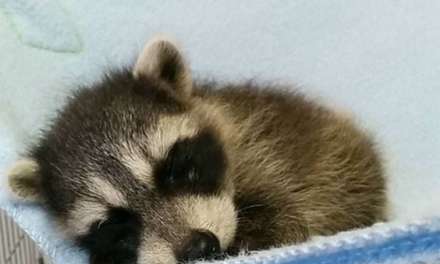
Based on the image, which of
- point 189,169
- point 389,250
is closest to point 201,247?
point 189,169

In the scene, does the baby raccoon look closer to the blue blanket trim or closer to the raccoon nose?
the raccoon nose

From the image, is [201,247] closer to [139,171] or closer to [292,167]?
[139,171]

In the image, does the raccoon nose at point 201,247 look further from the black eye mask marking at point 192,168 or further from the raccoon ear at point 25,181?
the raccoon ear at point 25,181

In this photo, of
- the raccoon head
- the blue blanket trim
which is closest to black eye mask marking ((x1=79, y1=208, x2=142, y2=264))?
the raccoon head

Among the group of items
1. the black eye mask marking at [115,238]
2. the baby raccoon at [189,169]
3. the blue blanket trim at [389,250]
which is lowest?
the black eye mask marking at [115,238]

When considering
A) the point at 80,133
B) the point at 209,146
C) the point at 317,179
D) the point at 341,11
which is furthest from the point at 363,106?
the point at 80,133

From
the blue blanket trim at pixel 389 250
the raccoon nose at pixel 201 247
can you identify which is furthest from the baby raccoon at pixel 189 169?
the blue blanket trim at pixel 389 250

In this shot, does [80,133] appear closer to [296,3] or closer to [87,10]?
[87,10]
